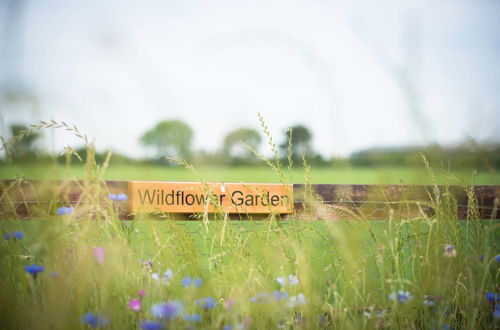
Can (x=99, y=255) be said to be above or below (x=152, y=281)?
above

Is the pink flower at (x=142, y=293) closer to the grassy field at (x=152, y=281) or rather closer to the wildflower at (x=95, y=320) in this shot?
the grassy field at (x=152, y=281)

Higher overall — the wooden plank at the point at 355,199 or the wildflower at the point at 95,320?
the wooden plank at the point at 355,199

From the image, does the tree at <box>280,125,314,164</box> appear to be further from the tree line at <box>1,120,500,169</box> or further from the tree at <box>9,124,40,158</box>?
the tree at <box>9,124,40,158</box>

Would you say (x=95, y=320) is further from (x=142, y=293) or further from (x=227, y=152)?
(x=227, y=152)

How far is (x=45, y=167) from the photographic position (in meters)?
0.98

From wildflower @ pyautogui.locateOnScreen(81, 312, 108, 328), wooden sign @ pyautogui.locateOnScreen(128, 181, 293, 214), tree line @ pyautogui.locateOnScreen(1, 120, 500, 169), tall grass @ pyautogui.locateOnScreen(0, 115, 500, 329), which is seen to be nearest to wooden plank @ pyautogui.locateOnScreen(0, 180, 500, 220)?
wooden sign @ pyautogui.locateOnScreen(128, 181, 293, 214)

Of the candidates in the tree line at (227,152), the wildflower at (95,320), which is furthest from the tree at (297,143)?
the wildflower at (95,320)

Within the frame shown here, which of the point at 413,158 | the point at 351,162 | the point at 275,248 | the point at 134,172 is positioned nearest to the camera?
the point at 134,172

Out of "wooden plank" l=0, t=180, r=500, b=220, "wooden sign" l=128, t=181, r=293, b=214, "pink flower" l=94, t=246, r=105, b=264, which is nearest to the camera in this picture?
"pink flower" l=94, t=246, r=105, b=264

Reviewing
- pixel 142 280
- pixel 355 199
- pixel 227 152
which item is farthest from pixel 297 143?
pixel 355 199

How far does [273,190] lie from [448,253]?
37.1 inches

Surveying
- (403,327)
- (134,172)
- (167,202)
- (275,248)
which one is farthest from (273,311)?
(167,202)

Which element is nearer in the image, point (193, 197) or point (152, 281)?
point (152, 281)

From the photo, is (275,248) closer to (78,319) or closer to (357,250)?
(357,250)
